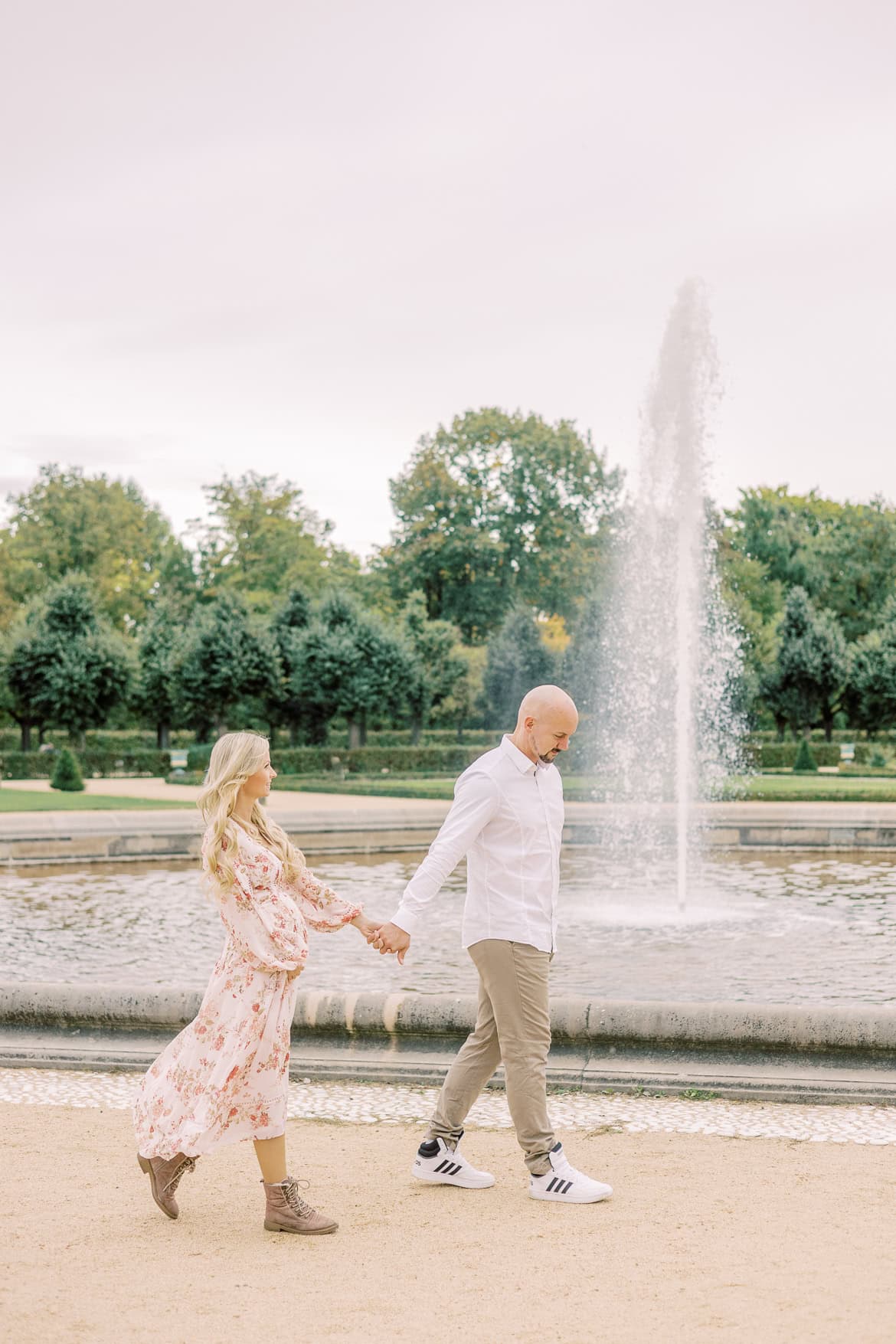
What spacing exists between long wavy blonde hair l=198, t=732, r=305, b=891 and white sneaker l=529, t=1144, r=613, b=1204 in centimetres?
142

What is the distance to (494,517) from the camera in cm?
6316

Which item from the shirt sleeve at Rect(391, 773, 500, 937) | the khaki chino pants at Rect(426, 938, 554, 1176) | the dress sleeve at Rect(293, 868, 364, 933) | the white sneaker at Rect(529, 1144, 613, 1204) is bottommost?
the white sneaker at Rect(529, 1144, 613, 1204)

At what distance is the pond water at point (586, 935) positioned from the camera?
9562 millimetres

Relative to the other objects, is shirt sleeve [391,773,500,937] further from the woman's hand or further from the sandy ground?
the sandy ground

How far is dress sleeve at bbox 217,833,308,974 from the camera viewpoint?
15.4ft

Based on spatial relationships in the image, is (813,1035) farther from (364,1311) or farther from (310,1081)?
(364,1311)

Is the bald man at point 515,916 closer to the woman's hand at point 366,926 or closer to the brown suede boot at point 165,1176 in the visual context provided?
the woman's hand at point 366,926

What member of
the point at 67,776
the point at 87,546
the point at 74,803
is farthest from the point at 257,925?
the point at 87,546

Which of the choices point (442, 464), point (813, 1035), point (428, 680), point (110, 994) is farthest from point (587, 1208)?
point (442, 464)

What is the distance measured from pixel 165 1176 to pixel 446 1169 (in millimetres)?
983

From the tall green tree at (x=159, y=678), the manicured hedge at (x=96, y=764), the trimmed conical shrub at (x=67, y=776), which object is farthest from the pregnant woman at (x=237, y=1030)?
the tall green tree at (x=159, y=678)

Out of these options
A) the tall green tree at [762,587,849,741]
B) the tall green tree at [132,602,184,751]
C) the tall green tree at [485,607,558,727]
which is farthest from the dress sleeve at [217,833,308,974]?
the tall green tree at [762,587,849,741]

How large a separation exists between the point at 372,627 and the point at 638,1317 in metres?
42.3

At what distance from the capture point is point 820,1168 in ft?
17.1
